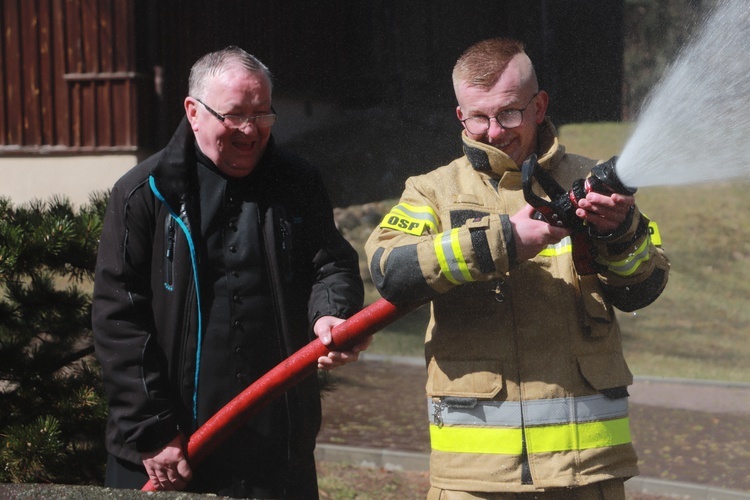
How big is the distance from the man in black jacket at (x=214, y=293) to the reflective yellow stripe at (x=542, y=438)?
1.44ft

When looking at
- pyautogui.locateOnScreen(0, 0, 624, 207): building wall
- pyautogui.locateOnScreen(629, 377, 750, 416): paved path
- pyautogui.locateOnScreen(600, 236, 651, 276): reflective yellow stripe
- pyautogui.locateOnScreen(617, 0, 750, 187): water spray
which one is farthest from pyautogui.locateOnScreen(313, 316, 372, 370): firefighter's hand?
pyautogui.locateOnScreen(0, 0, 624, 207): building wall

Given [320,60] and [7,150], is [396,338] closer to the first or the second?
[320,60]

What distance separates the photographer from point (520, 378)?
269cm

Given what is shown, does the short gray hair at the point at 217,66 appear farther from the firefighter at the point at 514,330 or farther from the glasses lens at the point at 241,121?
the firefighter at the point at 514,330

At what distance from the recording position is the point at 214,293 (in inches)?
115

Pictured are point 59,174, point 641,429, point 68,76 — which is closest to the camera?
point 641,429

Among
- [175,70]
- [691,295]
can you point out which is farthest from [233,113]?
[691,295]

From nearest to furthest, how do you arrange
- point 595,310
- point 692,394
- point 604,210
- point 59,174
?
point 604,210 → point 595,310 → point 692,394 → point 59,174

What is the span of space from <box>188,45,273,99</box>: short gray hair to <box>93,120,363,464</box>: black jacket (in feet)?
0.41

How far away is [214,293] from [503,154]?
35.6 inches

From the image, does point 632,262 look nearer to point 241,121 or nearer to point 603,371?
point 603,371

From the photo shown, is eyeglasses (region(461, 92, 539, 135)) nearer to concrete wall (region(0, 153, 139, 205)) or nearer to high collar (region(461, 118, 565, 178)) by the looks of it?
high collar (region(461, 118, 565, 178))

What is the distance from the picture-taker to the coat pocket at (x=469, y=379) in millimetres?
2674

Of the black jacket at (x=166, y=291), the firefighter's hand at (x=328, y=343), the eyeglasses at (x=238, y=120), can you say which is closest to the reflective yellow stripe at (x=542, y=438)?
the firefighter's hand at (x=328, y=343)
